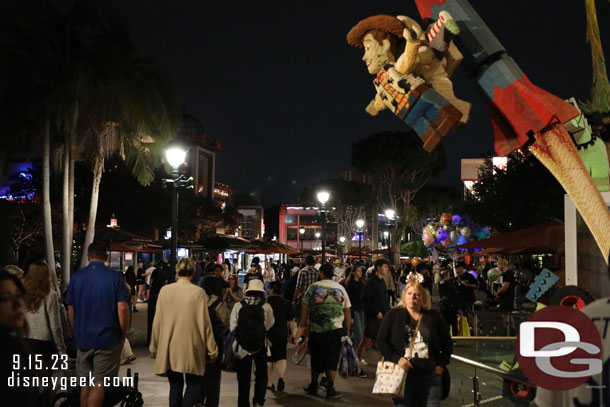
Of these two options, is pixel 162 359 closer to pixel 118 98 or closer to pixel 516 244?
pixel 516 244

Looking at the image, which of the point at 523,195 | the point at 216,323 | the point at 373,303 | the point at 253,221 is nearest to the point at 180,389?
the point at 216,323

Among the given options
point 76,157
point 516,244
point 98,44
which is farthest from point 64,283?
point 516,244

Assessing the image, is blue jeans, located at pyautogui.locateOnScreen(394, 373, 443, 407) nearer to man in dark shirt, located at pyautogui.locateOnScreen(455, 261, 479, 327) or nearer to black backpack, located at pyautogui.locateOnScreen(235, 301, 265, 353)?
black backpack, located at pyautogui.locateOnScreen(235, 301, 265, 353)

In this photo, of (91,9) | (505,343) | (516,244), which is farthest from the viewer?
(91,9)

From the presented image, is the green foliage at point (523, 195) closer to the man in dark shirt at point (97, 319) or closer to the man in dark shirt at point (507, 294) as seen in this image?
the man in dark shirt at point (507, 294)

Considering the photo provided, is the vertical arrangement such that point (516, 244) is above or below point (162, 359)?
above

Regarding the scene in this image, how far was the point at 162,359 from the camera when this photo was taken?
6.91 m

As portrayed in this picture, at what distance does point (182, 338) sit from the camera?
22.6 ft

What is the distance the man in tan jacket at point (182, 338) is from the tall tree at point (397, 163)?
1723 inches

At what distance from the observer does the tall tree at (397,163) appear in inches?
1978

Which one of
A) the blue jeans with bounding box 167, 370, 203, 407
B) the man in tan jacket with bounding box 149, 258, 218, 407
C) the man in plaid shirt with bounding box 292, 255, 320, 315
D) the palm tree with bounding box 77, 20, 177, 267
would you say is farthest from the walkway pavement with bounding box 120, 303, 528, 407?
the palm tree with bounding box 77, 20, 177, 267

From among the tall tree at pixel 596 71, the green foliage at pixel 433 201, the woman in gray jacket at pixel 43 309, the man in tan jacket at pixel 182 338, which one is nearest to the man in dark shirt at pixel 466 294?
the tall tree at pixel 596 71

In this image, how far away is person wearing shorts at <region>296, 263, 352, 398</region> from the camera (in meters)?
9.75

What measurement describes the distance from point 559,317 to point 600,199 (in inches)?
195
